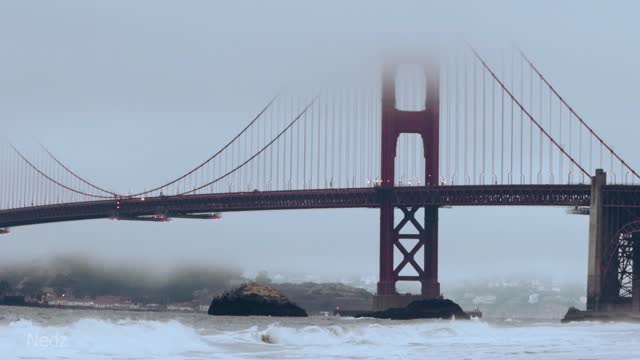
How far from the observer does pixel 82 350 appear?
4941 cm

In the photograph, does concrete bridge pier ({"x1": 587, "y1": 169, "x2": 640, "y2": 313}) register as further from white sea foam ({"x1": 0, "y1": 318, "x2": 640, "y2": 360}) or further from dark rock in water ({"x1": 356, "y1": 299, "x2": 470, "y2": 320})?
white sea foam ({"x1": 0, "y1": 318, "x2": 640, "y2": 360})

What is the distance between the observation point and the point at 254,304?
123m

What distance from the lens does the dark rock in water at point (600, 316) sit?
350 ft

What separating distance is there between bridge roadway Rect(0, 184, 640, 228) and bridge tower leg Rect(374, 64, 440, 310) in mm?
1966

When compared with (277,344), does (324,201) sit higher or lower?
higher

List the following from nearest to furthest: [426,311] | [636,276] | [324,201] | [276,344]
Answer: [276,344] → [636,276] → [426,311] → [324,201]

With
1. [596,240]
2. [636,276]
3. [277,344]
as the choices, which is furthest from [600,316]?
[277,344]

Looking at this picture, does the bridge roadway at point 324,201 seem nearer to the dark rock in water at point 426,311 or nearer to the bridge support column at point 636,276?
the bridge support column at point 636,276

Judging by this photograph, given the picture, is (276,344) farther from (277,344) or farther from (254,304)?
(254,304)

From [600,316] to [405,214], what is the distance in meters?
25.6

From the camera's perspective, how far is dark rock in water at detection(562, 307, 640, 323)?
10681cm

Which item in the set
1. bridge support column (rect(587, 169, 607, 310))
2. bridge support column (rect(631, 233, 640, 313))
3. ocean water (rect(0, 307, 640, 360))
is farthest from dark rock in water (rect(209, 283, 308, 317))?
ocean water (rect(0, 307, 640, 360))

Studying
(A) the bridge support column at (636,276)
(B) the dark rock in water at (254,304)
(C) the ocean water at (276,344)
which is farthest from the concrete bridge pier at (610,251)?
(C) the ocean water at (276,344)

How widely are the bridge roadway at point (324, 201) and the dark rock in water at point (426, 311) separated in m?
8.19
